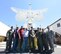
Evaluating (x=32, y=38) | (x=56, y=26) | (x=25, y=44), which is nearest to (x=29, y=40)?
(x=32, y=38)

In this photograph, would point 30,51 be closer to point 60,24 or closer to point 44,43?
point 44,43

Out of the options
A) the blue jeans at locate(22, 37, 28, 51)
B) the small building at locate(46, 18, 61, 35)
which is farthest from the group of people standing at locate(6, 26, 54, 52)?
the small building at locate(46, 18, 61, 35)

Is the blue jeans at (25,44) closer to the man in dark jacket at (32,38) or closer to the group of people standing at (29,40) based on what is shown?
the group of people standing at (29,40)

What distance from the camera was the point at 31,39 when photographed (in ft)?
37.4

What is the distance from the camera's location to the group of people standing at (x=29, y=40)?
1132 cm

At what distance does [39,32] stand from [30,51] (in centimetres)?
128

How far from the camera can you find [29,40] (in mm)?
11391

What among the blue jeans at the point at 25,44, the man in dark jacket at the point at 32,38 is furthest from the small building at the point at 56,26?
the blue jeans at the point at 25,44

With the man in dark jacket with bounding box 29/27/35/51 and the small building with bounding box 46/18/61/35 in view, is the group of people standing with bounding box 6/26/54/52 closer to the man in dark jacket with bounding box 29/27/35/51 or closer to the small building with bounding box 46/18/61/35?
the man in dark jacket with bounding box 29/27/35/51

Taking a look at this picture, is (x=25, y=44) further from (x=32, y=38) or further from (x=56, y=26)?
(x=56, y=26)

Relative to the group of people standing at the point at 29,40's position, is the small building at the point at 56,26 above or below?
above

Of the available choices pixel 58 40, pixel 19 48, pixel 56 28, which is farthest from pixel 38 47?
pixel 56 28

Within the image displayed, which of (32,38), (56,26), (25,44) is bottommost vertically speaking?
(25,44)

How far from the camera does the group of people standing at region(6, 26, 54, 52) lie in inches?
446
